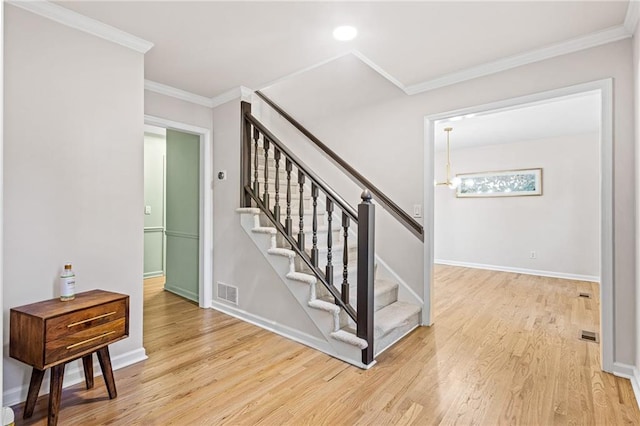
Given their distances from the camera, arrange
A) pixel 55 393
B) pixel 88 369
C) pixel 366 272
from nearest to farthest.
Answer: pixel 55 393 < pixel 88 369 < pixel 366 272

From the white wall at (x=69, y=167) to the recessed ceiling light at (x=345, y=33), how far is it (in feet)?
4.92

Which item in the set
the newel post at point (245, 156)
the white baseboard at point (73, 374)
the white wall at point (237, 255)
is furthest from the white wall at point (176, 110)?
the white baseboard at point (73, 374)

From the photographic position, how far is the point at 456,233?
21.7 ft

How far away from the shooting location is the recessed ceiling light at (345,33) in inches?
87.9

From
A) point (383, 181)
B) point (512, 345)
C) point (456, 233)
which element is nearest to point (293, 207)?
point (383, 181)

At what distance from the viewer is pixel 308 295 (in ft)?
8.82

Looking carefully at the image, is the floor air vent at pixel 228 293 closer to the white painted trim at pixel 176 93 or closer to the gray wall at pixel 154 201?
the white painted trim at pixel 176 93

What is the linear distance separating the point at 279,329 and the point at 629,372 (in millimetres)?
2567

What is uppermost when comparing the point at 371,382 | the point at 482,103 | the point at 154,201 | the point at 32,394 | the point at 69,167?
the point at 482,103

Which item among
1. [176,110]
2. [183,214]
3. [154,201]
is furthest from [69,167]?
[154,201]

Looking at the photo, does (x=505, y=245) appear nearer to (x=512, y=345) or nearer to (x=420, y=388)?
(x=512, y=345)

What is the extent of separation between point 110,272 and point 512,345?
322 cm

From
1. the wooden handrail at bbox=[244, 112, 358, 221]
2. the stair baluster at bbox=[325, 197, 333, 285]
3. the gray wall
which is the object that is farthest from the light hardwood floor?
the gray wall

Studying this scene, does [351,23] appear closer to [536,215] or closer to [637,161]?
[637,161]
